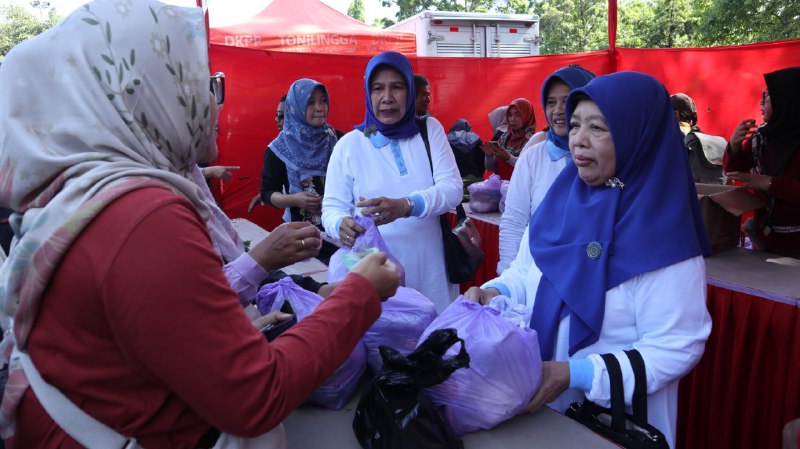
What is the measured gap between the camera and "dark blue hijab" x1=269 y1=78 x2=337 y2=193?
3775mm

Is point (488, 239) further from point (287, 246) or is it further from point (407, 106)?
point (287, 246)

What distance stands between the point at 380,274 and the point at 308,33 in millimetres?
10642

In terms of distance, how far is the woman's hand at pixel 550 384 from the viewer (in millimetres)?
1362

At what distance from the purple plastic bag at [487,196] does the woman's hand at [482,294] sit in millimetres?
2677

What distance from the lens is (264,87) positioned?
19.4 feet

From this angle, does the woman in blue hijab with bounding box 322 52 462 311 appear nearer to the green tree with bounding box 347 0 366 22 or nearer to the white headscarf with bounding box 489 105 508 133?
the white headscarf with bounding box 489 105 508 133

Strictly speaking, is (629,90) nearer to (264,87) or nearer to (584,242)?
(584,242)

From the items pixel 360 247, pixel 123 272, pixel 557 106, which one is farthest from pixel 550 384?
pixel 557 106

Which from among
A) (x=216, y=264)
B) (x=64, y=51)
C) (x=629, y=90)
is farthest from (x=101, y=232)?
(x=629, y=90)

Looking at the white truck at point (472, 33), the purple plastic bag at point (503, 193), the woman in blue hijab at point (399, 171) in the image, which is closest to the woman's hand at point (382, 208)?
the woman in blue hijab at point (399, 171)

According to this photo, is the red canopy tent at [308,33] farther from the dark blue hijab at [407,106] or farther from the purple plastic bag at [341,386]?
the purple plastic bag at [341,386]

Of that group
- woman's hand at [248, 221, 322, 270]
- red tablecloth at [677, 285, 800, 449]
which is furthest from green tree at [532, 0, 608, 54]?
woman's hand at [248, 221, 322, 270]

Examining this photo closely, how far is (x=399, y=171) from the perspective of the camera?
8.93ft

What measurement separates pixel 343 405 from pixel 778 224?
3.08 metres
